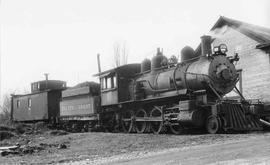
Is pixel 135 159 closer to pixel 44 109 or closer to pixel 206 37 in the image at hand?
pixel 206 37

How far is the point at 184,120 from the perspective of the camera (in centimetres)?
1344

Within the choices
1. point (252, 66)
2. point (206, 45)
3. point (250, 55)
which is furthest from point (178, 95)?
point (250, 55)

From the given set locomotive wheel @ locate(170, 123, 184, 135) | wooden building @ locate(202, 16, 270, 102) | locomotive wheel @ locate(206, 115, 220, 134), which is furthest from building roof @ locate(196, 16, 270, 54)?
locomotive wheel @ locate(206, 115, 220, 134)

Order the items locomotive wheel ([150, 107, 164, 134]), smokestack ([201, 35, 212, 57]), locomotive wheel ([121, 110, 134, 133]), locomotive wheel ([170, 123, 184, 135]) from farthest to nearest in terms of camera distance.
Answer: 1. locomotive wheel ([121, 110, 134, 133])
2. locomotive wheel ([150, 107, 164, 134])
3. locomotive wheel ([170, 123, 184, 135])
4. smokestack ([201, 35, 212, 57])

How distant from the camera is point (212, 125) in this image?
1315 centimetres

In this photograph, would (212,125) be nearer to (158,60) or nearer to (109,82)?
(158,60)

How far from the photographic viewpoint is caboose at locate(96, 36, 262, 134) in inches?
521

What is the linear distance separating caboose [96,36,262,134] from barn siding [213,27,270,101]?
16.2 feet

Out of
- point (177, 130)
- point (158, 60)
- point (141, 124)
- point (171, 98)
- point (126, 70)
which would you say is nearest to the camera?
point (171, 98)

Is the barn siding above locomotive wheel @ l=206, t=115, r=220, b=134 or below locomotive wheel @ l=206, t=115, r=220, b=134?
above

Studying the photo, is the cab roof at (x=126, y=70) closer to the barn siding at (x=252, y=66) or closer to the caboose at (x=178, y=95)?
the caboose at (x=178, y=95)

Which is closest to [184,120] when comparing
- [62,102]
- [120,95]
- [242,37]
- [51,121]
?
[120,95]

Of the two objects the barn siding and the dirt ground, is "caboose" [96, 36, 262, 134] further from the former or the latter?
the barn siding

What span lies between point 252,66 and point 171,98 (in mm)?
7256
